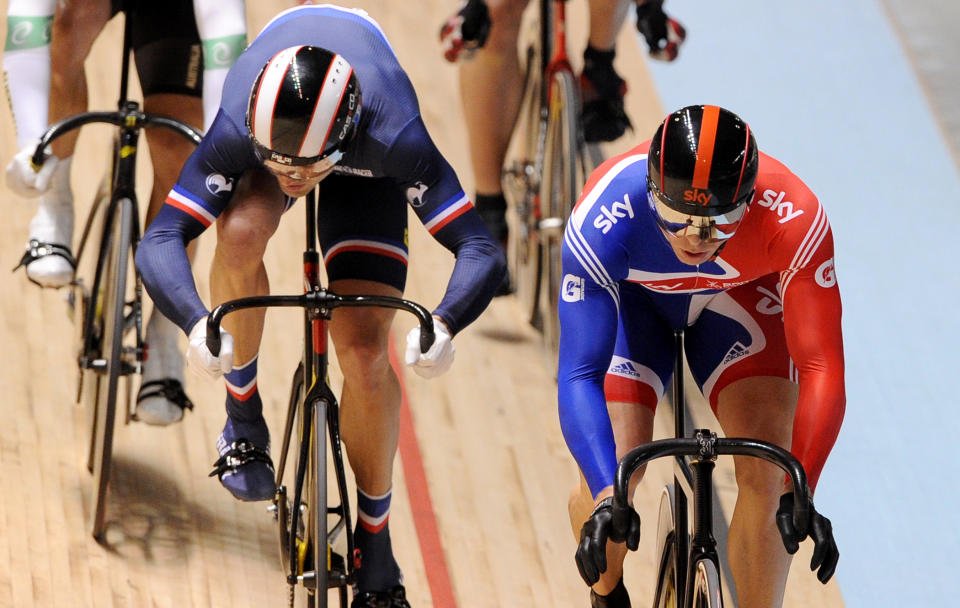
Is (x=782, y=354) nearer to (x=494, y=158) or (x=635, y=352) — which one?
(x=635, y=352)

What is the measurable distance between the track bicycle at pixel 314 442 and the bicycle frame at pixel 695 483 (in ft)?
1.99

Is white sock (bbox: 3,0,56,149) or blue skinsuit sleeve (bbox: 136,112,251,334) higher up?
white sock (bbox: 3,0,56,149)

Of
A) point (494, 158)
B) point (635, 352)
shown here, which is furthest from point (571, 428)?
point (494, 158)

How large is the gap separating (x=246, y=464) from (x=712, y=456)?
4.36ft

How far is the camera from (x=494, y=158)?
521 cm

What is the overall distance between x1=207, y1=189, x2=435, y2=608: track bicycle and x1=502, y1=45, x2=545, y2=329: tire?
184cm

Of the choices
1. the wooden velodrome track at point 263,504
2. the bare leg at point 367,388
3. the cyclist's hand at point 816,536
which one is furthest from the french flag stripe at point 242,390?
the cyclist's hand at point 816,536

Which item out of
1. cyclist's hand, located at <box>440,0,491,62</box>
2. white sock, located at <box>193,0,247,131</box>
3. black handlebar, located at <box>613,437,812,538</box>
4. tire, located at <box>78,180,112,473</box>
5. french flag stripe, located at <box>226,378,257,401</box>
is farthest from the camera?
cyclist's hand, located at <box>440,0,491,62</box>

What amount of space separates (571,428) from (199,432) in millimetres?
2055

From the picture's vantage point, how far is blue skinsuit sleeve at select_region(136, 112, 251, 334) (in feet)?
10.2

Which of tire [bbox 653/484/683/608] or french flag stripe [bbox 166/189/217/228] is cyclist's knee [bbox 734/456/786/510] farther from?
french flag stripe [bbox 166/189/217/228]

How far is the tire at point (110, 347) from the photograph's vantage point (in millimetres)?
3842

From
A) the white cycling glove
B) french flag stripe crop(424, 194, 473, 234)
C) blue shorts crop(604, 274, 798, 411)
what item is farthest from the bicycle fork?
french flag stripe crop(424, 194, 473, 234)

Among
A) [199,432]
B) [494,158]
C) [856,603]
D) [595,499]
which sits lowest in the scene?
[856,603]
